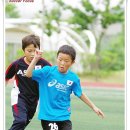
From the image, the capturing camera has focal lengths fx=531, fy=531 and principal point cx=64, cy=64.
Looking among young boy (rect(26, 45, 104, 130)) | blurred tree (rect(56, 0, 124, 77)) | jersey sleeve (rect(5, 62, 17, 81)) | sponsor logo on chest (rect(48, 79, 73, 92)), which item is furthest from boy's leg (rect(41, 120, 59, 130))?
blurred tree (rect(56, 0, 124, 77))

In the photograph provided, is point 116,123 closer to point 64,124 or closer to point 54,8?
point 64,124

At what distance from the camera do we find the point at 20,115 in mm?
5398

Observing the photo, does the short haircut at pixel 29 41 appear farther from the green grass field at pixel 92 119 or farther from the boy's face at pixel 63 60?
the green grass field at pixel 92 119

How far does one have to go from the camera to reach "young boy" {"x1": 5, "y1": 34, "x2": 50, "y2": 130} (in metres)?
5.40

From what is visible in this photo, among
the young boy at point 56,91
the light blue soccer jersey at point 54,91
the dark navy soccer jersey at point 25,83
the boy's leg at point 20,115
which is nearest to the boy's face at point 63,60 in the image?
the young boy at point 56,91

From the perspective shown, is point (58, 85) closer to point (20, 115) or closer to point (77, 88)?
point (77, 88)

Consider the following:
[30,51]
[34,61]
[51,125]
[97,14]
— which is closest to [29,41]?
[30,51]

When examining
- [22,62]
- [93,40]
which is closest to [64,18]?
[93,40]

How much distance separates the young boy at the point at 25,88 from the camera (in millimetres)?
5398

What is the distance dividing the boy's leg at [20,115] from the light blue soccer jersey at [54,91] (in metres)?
0.45

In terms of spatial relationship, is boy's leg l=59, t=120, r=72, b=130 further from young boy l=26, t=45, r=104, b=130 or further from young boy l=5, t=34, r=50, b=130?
young boy l=5, t=34, r=50, b=130

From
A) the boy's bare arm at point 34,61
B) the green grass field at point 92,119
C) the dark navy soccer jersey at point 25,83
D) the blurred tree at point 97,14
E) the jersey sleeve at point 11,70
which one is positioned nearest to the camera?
the boy's bare arm at point 34,61

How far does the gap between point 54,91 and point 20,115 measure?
25.5 inches

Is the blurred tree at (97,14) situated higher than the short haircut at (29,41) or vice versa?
the blurred tree at (97,14)
